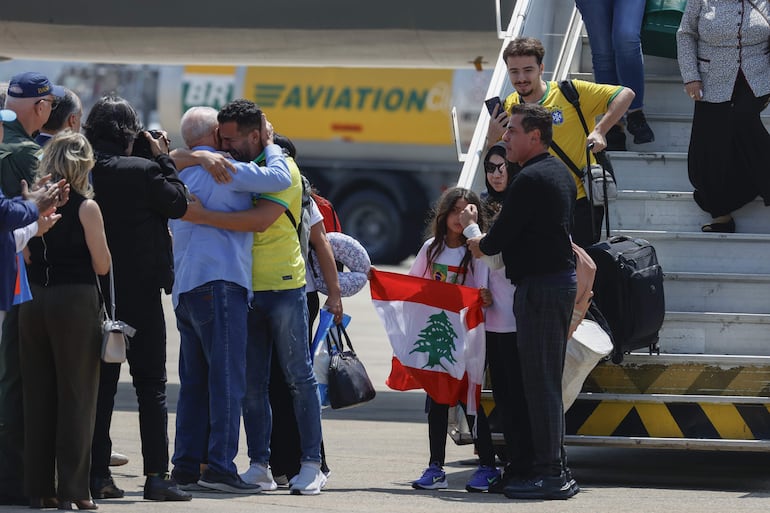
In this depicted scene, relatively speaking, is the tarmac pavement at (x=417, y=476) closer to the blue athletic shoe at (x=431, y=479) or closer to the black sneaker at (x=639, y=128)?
the blue athletic shoe at (x=431, y=479)

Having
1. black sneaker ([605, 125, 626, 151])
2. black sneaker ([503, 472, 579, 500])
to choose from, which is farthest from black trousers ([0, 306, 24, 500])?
black sneaker ([605, 125, 626, 151])

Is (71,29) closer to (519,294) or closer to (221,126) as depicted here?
(221,126)

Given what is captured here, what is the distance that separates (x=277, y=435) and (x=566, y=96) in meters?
2.26

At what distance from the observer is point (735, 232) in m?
7.77

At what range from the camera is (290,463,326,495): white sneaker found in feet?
21.7

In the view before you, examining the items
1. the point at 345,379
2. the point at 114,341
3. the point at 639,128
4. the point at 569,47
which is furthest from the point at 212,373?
the point at 569,47

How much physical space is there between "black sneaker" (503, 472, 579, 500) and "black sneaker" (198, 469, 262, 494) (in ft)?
4.01

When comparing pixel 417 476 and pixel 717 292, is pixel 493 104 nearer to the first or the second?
pixel 717 292

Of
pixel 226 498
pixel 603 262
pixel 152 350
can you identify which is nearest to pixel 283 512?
pixel 226 498

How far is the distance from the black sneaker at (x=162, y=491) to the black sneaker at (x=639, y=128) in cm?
350

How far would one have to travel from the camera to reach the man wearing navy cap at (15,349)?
612 cm

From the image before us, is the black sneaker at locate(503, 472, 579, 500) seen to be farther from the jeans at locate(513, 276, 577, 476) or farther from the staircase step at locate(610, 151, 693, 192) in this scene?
the staircase step at locate(610, 151, 693, 192)

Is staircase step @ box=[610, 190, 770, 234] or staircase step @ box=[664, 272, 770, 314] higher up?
staircase step @ box=[610, 190, 770, 234]

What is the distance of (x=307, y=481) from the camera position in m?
6.63
